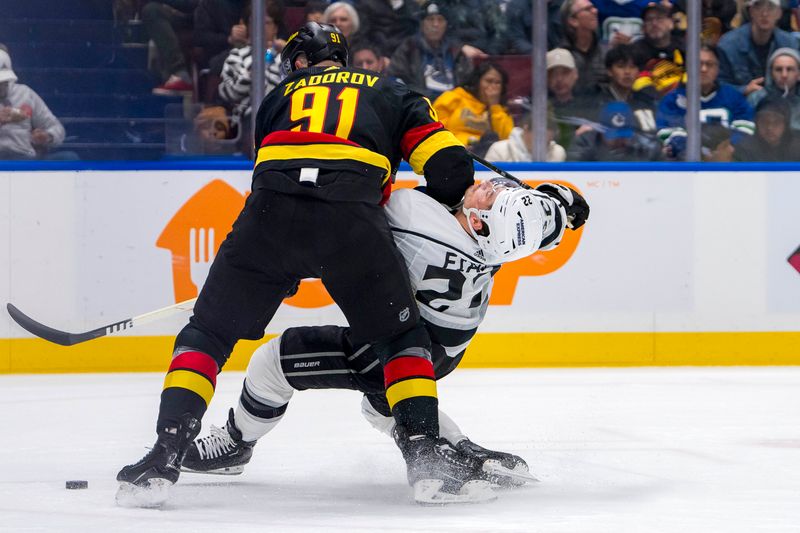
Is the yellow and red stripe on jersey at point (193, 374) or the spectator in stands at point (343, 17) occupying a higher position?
the spectator in stands at point (343, 17)

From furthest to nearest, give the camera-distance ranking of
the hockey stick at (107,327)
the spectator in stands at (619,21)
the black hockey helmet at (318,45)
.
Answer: the spectator in stands at (619,21) → the hockey stick at (107,327) → the black hockey helmet at (318,45)

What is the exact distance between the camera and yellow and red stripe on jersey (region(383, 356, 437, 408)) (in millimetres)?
2586

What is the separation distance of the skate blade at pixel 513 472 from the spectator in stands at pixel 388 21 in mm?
2760

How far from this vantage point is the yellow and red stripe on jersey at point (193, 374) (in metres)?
2.59

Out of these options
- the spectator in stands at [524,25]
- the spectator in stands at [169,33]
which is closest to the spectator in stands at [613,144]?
the spectator in stands at [524,25]

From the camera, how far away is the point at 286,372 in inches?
111

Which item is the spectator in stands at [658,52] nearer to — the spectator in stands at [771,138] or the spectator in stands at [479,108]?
the spectator in stands at [771,138]

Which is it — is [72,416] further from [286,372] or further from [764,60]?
[764,60]

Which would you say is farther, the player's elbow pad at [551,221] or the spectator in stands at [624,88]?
the spectator in stands at [624,88]

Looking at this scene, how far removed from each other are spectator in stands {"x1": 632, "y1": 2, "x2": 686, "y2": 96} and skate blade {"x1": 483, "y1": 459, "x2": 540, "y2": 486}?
294cm

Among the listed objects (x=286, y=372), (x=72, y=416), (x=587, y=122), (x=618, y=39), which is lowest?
(x=72, y=416)

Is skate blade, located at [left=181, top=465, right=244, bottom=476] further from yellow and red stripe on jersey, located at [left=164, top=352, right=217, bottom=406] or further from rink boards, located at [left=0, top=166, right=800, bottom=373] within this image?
rink boards, located at [left=0, top=166, right=800, bottom=373]

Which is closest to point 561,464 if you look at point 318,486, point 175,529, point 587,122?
point 318,486

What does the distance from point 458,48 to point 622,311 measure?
4.05 feet
